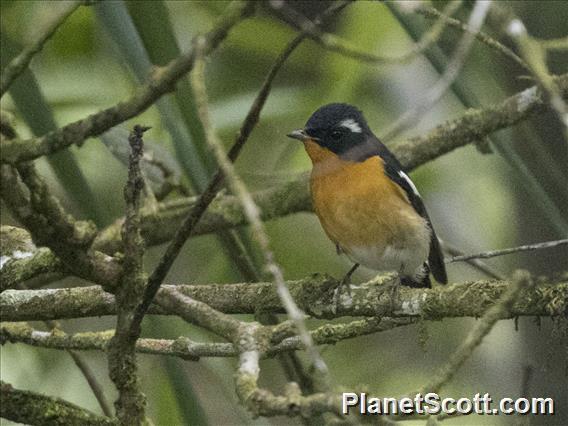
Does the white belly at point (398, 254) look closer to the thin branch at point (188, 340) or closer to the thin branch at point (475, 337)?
the thin branch at point (188, 340)

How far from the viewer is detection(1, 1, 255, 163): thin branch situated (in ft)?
5.81

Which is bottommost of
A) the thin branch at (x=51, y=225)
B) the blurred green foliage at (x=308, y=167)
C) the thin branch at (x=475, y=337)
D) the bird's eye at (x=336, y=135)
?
the thin branch at (x=475, y=337)

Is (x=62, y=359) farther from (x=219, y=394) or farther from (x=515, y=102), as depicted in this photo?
(x=515, y=102)

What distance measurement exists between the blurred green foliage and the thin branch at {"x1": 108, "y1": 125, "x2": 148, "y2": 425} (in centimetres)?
129

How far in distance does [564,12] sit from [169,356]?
6.38 feet

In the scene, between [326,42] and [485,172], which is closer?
[326,42]

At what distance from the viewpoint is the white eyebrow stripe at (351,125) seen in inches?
159

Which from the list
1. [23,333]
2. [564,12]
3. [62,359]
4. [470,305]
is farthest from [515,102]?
[62,359]

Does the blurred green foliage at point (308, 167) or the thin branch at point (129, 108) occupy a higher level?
the blurred green foliage at point (308, 167)

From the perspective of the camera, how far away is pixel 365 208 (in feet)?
12.6

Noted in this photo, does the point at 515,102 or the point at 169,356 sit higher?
the point at 515,102

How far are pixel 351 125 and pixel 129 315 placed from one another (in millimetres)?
1805

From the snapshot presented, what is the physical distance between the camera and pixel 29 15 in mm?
4566

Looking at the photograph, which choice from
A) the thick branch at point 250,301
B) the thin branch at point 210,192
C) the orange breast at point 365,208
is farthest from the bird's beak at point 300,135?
the thin branch at point 210,192
